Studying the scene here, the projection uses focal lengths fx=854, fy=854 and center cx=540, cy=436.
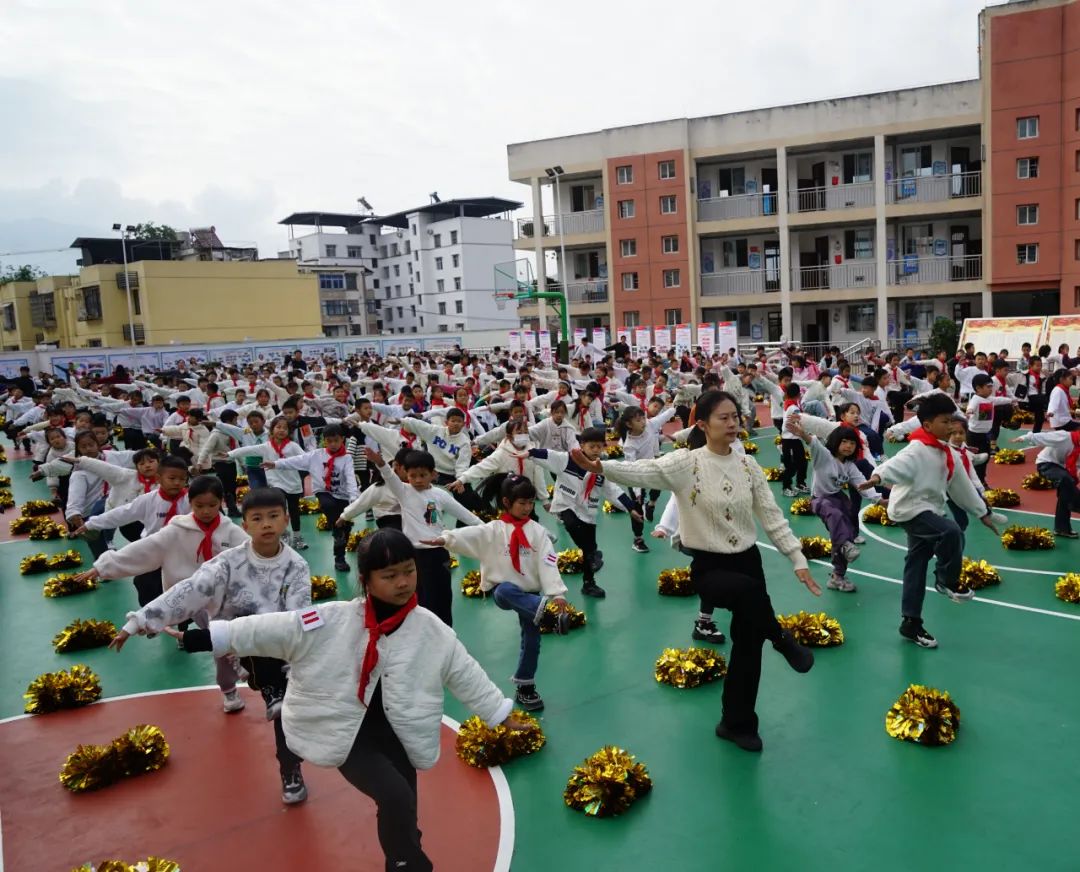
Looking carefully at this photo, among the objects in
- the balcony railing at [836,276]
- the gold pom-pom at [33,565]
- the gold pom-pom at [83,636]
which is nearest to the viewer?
the gold pom-pom at [83,636]

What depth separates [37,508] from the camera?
47.1 ft

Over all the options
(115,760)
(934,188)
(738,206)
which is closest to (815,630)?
(115,760)

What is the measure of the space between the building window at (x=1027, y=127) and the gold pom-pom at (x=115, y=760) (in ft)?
114

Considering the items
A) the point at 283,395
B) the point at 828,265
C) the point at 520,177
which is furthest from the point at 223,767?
the point at 520,177

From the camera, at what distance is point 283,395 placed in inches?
686

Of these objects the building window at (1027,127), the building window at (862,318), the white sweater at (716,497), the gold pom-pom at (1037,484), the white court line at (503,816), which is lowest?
the white court line at (503,816)

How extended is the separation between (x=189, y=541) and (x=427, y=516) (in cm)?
179

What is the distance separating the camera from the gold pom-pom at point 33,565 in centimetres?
1062

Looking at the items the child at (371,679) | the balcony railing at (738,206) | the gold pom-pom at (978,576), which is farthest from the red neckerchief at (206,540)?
the balcony railing at (738,206)

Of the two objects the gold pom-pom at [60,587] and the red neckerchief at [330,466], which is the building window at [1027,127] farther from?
the gold pom-pom at [60,587]

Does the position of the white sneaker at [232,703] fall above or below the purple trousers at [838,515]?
below

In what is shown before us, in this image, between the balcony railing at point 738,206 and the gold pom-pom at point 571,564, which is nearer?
the gold pom-pom at point 571,564

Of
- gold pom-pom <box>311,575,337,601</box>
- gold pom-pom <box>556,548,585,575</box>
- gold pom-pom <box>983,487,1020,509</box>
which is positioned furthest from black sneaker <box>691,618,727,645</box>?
gold pom-pom <box>983,487,1020,509</box>

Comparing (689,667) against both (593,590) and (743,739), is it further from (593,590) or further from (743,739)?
(593,590)
